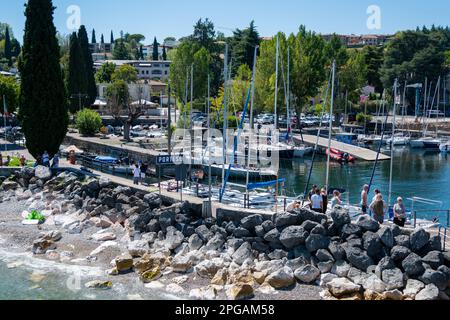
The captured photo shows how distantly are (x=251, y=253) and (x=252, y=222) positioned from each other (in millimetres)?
1478

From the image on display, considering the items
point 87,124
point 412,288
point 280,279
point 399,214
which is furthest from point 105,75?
point 412,288

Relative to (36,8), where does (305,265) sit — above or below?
below

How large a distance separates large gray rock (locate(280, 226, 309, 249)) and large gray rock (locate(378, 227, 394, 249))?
276cm

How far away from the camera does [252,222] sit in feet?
75.2

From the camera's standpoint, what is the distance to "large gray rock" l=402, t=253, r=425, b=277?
18688mm

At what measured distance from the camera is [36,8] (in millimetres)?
35281

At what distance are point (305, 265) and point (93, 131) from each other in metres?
39.4

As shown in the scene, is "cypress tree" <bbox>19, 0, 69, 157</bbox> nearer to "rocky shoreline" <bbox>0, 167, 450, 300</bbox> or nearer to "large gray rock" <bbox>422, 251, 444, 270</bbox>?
"rocky shoreline" <bbox>0, 167, 450, 300</bbox>

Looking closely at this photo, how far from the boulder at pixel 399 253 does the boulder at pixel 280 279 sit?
3.40 metres

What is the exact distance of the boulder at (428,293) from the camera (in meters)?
17.8

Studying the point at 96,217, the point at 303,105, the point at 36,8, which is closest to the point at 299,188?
the point at 96,217

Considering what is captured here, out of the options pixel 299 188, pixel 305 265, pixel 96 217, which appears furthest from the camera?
pixel 299 188

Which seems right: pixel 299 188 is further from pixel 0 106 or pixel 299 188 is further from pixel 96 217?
pixel 0 106

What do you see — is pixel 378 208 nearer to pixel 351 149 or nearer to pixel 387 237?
pixel 387 237
